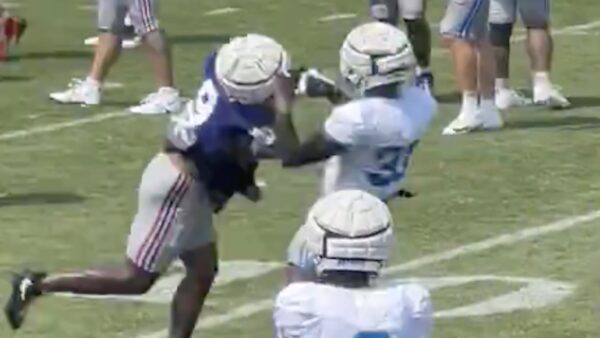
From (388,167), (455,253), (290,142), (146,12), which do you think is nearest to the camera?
(290,142)

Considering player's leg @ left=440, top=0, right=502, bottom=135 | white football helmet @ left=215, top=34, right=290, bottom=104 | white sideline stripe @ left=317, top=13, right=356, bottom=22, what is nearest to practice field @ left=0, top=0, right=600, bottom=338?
player's leg @ left=440, top=0, right=502, bottom=135

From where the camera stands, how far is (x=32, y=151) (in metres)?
12.4

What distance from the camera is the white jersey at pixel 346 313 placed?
5434 mm

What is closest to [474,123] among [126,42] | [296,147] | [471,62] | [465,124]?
[465,124]

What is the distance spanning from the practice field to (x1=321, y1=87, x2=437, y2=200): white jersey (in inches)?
38.6

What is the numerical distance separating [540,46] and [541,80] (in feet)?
0.71

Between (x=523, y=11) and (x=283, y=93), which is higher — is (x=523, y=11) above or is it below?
below

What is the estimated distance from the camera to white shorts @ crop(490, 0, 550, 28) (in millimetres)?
13375

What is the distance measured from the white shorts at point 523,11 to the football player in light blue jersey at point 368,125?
5.53 m

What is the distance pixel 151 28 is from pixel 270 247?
355 centimetres

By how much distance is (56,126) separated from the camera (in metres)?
13.1

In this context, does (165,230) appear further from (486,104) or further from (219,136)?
(486,104)

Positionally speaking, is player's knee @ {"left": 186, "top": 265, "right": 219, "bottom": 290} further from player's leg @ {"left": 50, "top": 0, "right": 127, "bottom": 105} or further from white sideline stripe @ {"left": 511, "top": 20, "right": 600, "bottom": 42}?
white sideline stripe @ {"left": 511, "top": 20, "right": 600, "bottom": 42}

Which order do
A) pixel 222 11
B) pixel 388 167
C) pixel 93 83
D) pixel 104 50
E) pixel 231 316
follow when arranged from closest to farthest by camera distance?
pixel 388 167, pixel 231 316, pixel 104 50, pixel 93 83, pixel 222 11
